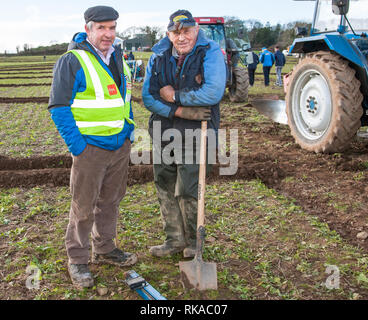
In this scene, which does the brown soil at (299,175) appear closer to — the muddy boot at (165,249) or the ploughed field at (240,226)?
the ploughed field at (240,226)

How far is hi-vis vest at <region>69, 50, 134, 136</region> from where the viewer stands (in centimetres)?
273

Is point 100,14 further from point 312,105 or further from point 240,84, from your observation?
point 240,84

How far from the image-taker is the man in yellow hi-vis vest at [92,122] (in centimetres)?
269

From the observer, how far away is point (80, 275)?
3.00m

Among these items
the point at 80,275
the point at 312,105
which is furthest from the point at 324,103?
the point at 80,275

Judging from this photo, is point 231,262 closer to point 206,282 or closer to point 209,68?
point 206,282

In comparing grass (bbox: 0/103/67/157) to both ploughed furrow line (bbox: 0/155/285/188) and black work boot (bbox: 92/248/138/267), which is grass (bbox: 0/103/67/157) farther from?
black work boot (bbox: 92/248/138/267)

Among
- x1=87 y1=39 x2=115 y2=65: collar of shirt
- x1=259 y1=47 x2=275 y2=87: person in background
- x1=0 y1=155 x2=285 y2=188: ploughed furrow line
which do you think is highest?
x1=259 y1=47 x2=275 y2=87: person in background

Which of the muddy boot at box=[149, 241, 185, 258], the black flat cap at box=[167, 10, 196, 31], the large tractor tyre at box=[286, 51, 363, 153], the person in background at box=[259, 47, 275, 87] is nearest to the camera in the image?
the black flat cap at box=[167, 10, 196, 31]

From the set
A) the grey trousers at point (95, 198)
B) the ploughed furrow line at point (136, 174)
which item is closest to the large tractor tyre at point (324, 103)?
the ploughed furrow line at point (136, 174)

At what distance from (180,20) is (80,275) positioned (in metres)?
2.08

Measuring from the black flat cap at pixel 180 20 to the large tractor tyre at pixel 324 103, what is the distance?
10.0 feet

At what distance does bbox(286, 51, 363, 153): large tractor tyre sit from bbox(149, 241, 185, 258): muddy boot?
3092mm

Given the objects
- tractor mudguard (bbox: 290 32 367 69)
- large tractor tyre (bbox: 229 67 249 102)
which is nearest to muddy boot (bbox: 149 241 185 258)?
tractor mudguard (bbox: 290 32 367 69)
